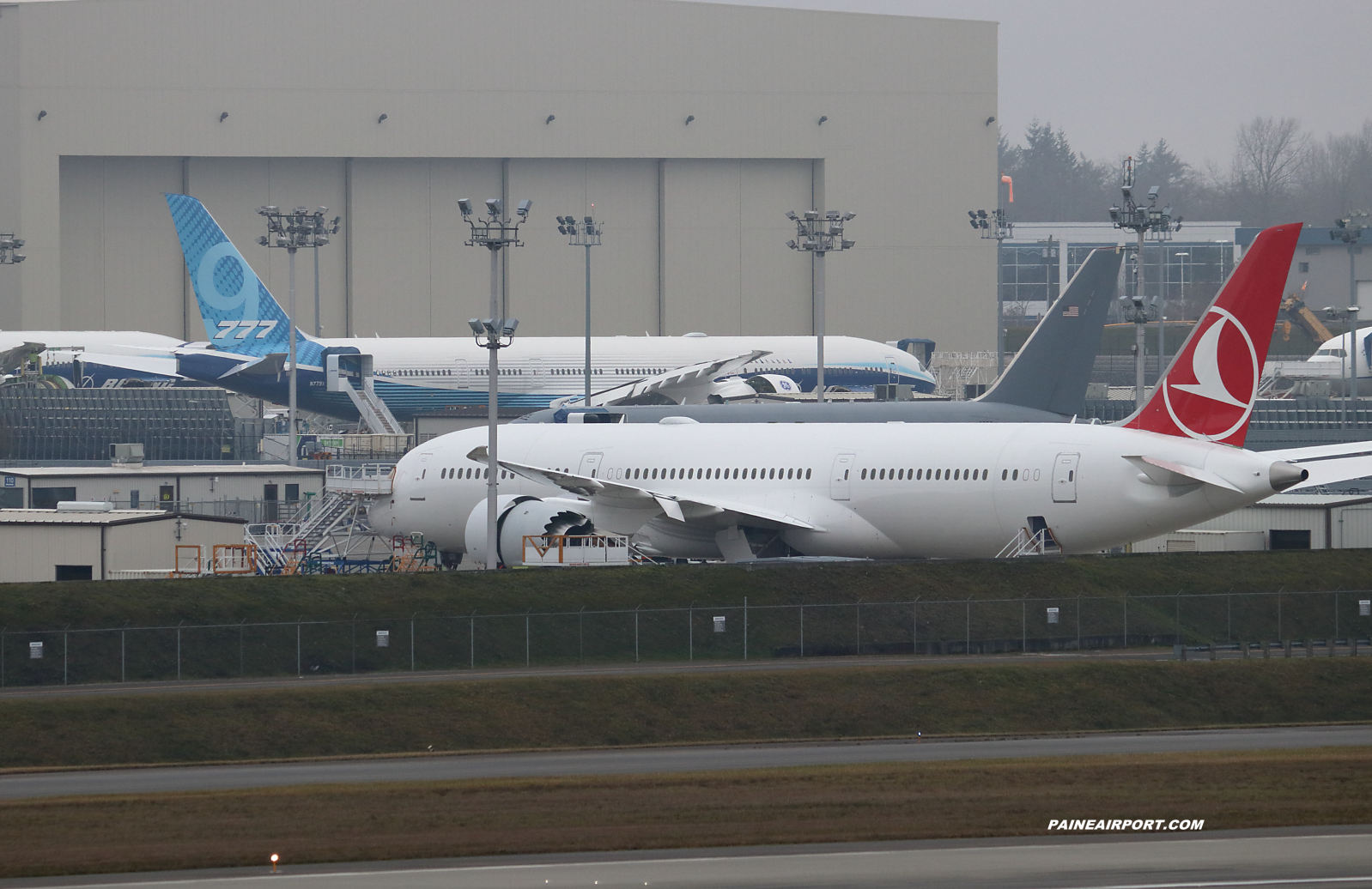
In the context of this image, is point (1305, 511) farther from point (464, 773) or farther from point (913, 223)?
point (913, 223)

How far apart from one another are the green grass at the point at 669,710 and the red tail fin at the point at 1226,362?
4.82 m

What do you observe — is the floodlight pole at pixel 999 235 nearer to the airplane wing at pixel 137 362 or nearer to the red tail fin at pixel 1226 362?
the airplane wing at pixel 137 362

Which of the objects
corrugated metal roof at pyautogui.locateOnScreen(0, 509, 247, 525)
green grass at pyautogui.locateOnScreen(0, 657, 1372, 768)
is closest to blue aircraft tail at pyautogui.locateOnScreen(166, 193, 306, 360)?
corrugated metal roof at pyautogui.locateOnScreen(0, 509, 247, 525)

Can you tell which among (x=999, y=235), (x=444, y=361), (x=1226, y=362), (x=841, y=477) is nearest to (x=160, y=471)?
(x=841, y=477)

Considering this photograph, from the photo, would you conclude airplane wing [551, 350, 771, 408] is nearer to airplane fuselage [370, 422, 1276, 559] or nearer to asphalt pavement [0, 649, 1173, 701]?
airplane fuselage [370, 422, 1276, 559]

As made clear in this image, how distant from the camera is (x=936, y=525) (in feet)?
119

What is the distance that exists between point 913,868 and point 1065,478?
17.8m

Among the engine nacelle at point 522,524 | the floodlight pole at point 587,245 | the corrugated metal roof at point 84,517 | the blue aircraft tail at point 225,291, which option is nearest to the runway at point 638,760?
the engine nacelle at point 522,524

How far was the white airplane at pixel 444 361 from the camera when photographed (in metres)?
79.5

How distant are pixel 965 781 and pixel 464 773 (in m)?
6.64

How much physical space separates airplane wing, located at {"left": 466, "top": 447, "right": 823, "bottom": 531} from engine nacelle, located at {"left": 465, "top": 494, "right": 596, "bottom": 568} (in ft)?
5.87

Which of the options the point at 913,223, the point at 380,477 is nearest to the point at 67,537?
the point at 380,477

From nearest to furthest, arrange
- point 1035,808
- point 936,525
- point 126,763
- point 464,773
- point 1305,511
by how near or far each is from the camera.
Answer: point 1035,808, point 464,773, point 126,763, point 936,525, point 1305,511

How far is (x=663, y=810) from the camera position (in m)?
20.6
